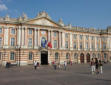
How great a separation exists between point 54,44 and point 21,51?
1316 cm

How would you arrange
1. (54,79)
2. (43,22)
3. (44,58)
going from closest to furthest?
(54,79)
(43,22)
(44,58)

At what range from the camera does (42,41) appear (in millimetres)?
53438


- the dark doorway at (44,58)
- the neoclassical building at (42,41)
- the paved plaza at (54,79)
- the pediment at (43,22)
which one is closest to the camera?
the paved plaza at (54,79)

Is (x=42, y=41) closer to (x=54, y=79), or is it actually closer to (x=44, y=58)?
(x=44, y=58)

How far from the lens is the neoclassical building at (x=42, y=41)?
48812 mm

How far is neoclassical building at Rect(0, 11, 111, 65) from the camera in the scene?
48.8 m

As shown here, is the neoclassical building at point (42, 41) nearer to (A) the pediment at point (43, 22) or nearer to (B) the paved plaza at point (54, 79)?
(A) the pediment at point (43, 22)

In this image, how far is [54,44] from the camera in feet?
184

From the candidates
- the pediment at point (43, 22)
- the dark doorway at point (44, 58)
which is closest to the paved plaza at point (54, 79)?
the dark doorway at point (44, 58)

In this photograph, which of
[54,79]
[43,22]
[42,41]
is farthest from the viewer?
[43,22]

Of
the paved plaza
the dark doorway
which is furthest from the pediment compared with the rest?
the paved plaza

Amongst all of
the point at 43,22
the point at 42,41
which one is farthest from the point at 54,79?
the point at 43,22

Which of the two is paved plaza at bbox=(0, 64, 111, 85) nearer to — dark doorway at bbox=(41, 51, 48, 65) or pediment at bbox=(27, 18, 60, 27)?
dark doorway at bbox=(41, 51, 48, 65)

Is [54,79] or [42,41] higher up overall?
[42,41]
